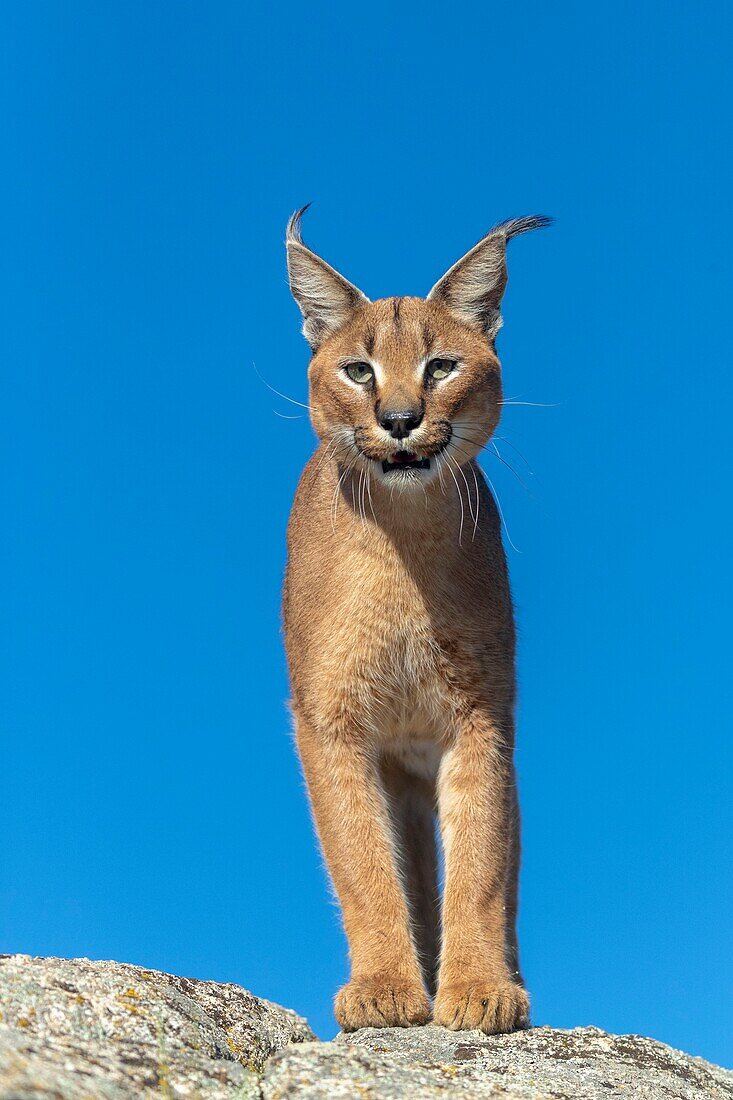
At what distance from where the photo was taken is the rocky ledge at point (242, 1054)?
10.1ft

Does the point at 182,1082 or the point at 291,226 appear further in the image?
the point at 291,226

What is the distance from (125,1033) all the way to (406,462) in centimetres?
317

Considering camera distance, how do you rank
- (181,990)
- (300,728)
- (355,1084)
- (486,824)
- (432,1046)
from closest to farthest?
(355,1084) → (181,990) → (432,1046) → (486,824) → (300,728)

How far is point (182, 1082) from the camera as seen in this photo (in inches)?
127

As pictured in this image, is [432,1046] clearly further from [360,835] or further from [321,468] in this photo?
[321,468]

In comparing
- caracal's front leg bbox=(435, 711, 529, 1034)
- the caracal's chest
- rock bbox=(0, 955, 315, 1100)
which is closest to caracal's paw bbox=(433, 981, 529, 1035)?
caracal's front leg bbox=(435, 711, 529, 1034)

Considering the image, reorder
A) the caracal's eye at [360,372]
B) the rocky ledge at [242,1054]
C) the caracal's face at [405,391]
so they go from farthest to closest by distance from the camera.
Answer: the caracal's eye at [360,372], the caracal's face at [405,391], the rocky ledge at [242,1054]

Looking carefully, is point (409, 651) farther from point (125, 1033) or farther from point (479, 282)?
point (125, 1033)

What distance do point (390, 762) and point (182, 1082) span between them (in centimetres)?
350

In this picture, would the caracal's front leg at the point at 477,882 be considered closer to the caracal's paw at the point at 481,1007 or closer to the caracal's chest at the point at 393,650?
the caracal's paw at the point at 481,1007

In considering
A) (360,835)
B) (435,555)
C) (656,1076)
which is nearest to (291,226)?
(435,555)

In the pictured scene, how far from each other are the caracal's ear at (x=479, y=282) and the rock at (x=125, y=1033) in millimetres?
3881

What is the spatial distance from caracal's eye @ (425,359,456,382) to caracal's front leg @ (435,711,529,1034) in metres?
1.78

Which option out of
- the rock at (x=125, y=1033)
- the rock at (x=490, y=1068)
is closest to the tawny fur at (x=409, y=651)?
the rock at (x=490, y=1068)
